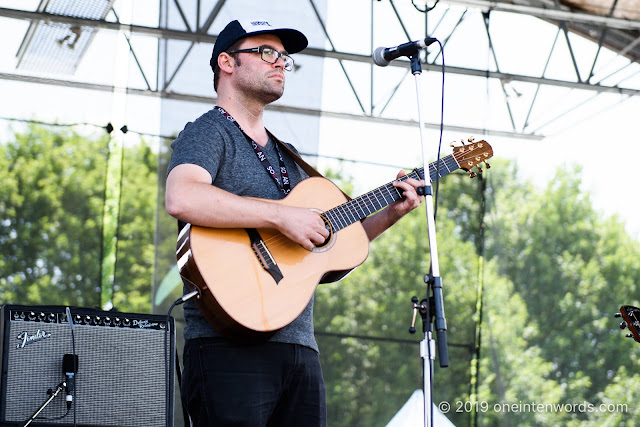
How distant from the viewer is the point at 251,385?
254 centimetres

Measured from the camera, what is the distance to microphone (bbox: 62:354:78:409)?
3.06 metres

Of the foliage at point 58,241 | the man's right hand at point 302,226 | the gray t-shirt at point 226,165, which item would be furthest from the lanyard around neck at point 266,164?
the foliage at point 58,241

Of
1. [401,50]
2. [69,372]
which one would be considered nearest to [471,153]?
[401,50]

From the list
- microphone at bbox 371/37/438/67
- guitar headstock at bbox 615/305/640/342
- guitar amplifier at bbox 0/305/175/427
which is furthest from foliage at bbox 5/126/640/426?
microphone at bbox 371/37/438/67

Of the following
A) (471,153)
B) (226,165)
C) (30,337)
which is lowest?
(30,337)

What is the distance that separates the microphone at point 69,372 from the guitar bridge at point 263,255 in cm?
90

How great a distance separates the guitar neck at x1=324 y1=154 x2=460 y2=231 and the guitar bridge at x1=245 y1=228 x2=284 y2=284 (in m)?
0.30

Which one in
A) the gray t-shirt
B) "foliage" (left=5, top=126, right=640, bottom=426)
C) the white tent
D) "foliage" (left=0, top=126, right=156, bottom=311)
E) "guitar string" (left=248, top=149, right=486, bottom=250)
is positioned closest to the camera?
the gray t-shirt

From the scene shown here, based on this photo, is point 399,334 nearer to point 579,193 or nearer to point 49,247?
point 49,247

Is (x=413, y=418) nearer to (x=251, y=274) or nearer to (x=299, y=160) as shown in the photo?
(x=299, y=160)

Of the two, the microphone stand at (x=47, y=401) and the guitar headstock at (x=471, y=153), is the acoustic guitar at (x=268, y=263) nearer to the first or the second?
the guitar headstock at (x=471, y=153)

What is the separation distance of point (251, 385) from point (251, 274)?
0.36m

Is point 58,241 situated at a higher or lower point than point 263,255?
higher

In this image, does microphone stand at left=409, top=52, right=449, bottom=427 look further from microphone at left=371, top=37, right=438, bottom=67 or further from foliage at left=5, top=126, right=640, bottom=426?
foliage at left=5, top=126, right=640, bottom=426
